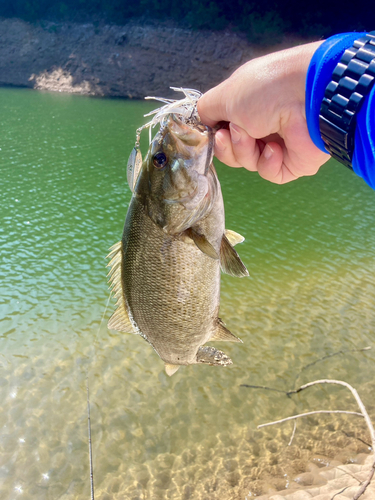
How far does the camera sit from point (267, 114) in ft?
5.84

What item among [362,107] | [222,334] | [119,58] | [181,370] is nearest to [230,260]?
[222,334]

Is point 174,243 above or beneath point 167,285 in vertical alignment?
above

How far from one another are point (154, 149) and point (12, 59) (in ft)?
151

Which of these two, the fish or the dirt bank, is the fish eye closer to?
the fish

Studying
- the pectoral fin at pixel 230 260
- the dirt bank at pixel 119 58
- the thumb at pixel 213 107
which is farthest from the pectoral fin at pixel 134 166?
the dirt bank at pixel 119 58

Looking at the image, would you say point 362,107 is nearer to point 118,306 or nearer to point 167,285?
point 167,285

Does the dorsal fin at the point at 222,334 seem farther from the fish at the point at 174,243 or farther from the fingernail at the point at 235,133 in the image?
the fingernail at the point at 235,133

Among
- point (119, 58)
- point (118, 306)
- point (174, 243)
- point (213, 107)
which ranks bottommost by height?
point (119, 58)

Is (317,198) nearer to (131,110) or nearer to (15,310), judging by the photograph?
(15,310)

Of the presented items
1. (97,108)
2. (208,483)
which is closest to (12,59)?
(97,108)

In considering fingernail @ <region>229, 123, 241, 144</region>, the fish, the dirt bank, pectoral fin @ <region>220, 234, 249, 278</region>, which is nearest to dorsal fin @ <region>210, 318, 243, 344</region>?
the fish

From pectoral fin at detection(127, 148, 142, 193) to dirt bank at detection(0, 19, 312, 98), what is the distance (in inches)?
1356

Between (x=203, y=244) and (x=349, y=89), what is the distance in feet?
3.22

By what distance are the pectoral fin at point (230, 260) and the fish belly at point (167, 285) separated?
49 millimetres
